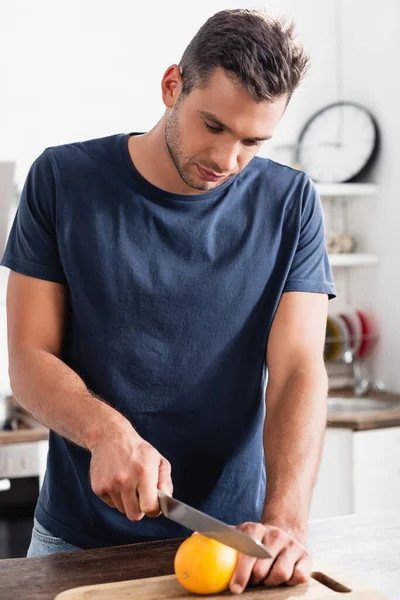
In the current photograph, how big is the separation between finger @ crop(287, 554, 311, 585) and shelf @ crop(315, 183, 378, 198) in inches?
96.5

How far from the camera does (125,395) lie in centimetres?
145

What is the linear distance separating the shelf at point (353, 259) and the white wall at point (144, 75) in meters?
0.06

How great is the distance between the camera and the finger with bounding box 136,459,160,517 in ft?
3.70

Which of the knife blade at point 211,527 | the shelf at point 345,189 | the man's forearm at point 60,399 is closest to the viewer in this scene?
the knife blade at point 211,527

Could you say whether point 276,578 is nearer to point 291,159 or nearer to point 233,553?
point 233,553

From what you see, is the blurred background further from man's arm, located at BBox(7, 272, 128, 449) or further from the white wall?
man's arm, located at BBox(7, 272, 128, 449)

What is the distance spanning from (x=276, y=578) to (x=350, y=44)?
2964 millimetres

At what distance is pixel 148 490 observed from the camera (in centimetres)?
113

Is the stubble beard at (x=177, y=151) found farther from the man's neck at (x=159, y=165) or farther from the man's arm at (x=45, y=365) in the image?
the man's arm at (x=45, y=365)

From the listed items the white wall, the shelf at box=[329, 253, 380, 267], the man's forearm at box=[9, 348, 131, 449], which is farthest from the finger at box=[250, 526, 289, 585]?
the shelf at box=[329, 253, 380, 267]

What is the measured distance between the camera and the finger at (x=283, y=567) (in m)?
1.17

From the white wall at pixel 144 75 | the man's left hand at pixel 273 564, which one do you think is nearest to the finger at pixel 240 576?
the man's left hand at pixel 273 564

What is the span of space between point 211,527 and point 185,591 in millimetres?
96

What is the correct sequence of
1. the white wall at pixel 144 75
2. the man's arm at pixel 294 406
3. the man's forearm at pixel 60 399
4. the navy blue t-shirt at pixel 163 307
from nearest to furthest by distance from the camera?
the man's forearm at pixel 60 399 < the man's arm at pixel 294 406 < the navy blue t-shirt at pixel 163 307 < the white wall at pixel 144 75
